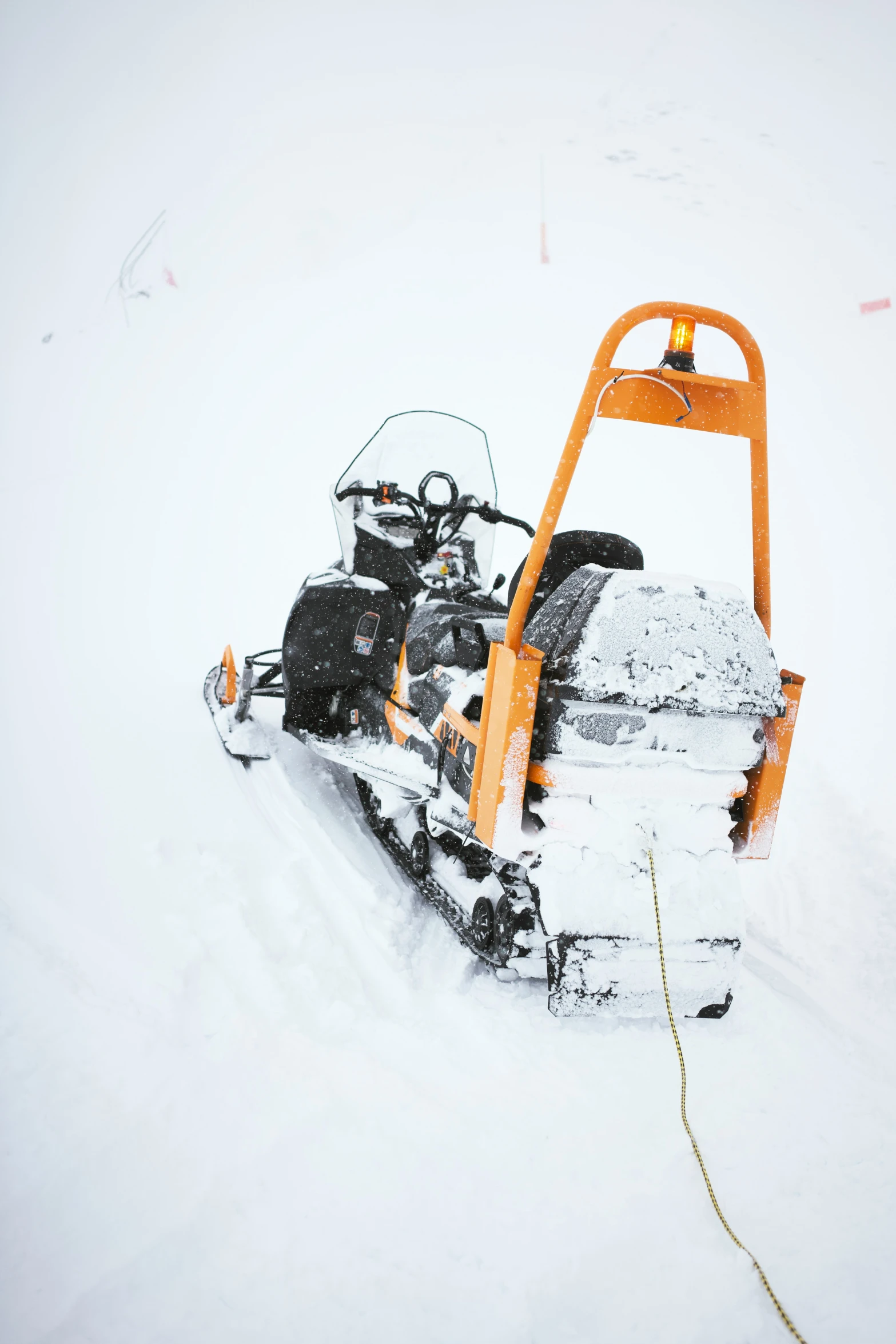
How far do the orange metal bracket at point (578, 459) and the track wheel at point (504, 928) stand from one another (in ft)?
0.95

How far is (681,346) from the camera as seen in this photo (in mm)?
1786

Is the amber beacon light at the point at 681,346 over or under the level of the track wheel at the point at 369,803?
over

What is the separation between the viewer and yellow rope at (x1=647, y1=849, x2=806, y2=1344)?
4.28 feet

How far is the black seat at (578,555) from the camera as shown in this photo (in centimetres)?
231

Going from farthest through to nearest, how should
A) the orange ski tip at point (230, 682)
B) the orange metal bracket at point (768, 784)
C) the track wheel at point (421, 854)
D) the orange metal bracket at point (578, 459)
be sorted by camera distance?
the orange ski tip at point (230, 682) → the track wheel at point (421, 854) → the orange metal bracket at point (768, 784) → the orange metal bracket at point (578, 459)

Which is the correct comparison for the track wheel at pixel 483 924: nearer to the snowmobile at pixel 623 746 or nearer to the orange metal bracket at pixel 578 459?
the snowmobile at pixel 623 746

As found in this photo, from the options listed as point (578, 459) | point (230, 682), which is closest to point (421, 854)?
point (578, 459)

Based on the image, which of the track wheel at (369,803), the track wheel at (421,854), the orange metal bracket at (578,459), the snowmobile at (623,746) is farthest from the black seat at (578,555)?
the track wheel at (369,803)

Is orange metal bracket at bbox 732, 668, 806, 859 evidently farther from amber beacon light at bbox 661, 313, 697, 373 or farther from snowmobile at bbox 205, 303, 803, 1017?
amber beacon light at bbox 661, 313, 697, 373

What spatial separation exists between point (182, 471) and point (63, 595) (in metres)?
6.54

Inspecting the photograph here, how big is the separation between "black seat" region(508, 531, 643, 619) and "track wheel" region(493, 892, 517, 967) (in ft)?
3.18

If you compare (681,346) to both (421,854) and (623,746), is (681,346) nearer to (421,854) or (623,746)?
(623,746)

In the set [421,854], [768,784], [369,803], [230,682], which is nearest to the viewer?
[768,784]

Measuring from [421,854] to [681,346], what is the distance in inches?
74.3
